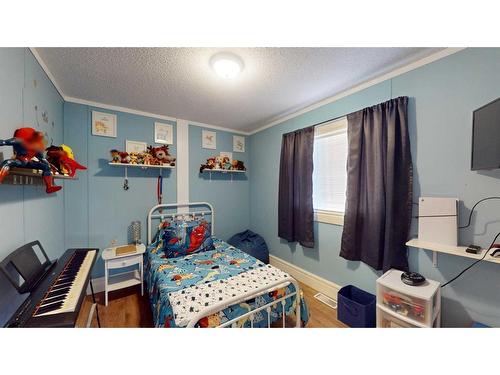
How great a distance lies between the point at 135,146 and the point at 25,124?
47.8 inches

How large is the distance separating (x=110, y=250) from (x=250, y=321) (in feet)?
5.90

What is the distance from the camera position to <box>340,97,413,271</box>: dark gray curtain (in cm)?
152

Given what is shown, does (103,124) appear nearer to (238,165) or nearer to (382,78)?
(238,165)

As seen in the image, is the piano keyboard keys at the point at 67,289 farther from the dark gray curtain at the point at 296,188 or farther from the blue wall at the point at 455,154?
the blue wall at the point at 455,154

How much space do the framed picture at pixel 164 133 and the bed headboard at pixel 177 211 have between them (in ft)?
2.90

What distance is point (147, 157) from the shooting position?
228 centimetres

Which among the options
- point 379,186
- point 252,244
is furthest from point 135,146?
point 379,186

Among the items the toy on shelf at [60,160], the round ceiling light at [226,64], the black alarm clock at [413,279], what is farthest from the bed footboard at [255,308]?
the round ceiling light at [226,64]

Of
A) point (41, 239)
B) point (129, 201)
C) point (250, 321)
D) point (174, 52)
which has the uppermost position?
point (174, 52)

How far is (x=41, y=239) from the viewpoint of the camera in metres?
1.39

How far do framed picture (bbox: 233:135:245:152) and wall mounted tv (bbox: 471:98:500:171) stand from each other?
8.57 feet
